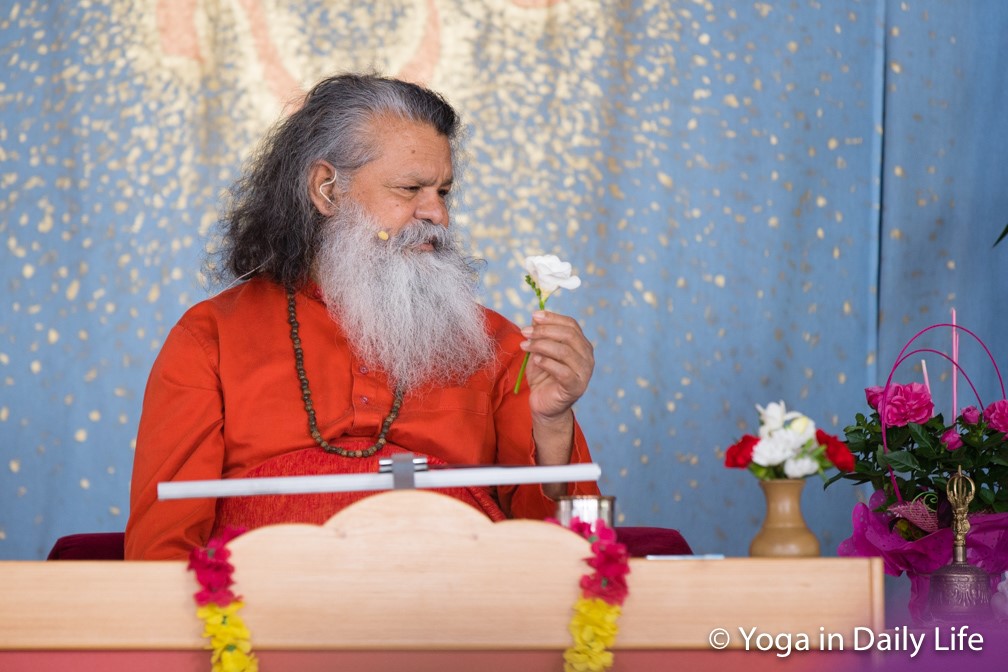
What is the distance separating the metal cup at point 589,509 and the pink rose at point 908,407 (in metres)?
0.95

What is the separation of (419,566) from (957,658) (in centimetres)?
83

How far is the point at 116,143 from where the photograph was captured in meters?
3.97

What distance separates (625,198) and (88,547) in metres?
2.05

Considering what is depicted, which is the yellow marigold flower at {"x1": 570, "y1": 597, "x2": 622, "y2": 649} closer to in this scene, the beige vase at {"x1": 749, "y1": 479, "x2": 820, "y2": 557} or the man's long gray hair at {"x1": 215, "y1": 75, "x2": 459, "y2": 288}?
the beige vase at {"x1": 749, "y1": 479, "x2": 820, "y2": 557}

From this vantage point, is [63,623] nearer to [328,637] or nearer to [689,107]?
[328,637]

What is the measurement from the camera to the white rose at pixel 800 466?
190 centimetres

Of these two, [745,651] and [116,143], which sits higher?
[116,143]

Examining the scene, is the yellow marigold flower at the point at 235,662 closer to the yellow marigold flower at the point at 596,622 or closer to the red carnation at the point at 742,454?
the yellow marigold flower at the point at 596,622

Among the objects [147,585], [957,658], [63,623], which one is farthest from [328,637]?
[957,658]

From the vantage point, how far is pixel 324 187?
309cm

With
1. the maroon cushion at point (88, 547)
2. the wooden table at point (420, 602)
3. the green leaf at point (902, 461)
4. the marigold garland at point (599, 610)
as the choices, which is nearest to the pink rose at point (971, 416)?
the green leaf at point (902, 461)

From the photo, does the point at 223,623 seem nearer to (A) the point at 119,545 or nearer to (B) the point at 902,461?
(A) the point at 119,545

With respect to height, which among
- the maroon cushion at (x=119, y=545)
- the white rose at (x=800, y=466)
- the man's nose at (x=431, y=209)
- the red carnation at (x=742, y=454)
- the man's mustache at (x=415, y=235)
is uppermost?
the man's nose at (x=431, y=209)

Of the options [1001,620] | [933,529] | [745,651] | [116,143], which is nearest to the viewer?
[745,651]
